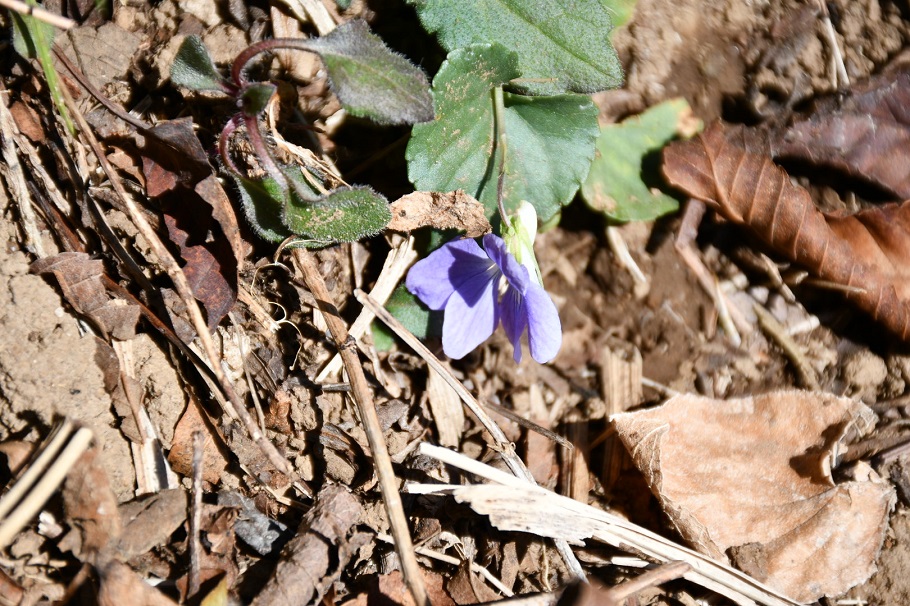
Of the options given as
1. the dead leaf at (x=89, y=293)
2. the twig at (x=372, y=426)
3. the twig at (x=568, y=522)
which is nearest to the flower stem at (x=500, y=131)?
the twig at (x=372, y=426)

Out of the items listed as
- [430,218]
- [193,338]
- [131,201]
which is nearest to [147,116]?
[131,201]

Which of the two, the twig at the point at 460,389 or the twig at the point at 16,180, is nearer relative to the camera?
the twig at the point at 16,180

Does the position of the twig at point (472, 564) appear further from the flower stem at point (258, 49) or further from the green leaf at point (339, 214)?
the flower stem at point (258, 49)

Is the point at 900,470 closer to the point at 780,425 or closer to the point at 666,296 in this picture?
the point at 780,425

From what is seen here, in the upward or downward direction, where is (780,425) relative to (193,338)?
downward

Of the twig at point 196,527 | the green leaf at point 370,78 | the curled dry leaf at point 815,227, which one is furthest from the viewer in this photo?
the curled dry leaf at point 815,227
